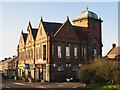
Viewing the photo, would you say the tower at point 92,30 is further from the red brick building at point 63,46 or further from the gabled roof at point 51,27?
the gabled roof at point 51,27

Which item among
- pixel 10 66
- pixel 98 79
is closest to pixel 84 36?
pixel 98 79

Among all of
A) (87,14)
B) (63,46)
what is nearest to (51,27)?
(63,46)

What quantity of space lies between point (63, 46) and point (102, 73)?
875 inches

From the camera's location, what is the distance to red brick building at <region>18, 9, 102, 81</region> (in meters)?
50.8

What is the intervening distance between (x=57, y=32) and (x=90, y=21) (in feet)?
35.1

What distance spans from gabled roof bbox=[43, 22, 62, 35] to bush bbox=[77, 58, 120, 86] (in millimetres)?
20023

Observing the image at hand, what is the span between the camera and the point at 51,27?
54781 millimetres

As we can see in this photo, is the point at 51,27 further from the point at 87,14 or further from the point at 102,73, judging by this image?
the point at 102,73

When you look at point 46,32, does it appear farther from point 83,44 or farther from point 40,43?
point 83,44

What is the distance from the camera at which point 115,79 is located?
28812 mm

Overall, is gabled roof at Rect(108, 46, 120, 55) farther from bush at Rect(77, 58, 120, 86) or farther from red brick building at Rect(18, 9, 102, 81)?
bush at Rect(77, 58, 120, 86)

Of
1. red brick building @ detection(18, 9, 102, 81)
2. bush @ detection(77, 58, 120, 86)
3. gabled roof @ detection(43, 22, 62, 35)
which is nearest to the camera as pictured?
bush @ detection(77, 58, 120, 86)

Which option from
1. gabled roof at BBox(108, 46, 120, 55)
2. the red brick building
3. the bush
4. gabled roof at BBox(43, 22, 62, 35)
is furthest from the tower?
the bush

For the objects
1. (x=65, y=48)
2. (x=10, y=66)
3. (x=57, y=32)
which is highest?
(x=57, y=32)
